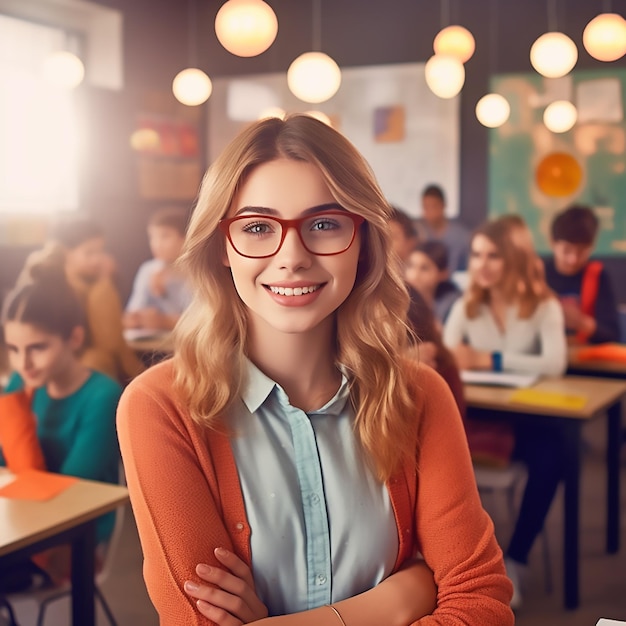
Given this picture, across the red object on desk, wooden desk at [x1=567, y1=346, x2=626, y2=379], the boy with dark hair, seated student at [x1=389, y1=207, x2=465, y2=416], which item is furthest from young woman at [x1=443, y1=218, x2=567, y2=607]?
the boy with dark hair

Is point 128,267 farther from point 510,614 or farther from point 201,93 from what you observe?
point 510,614

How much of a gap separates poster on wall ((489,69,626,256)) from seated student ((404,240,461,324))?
2.24m

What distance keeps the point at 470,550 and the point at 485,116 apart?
4.43m

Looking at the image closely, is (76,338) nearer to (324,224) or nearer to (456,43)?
(324,224)

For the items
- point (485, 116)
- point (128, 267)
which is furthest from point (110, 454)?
point (128, 267)

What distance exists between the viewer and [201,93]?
4930 millimetres

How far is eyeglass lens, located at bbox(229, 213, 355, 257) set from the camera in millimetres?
1298

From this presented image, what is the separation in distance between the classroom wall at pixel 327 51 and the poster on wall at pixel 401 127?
0.34ft

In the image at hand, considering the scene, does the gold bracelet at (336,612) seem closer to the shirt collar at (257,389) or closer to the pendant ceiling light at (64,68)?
the shirt collar at (257,389)

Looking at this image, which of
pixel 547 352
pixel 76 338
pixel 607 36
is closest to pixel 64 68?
pixel 76 338

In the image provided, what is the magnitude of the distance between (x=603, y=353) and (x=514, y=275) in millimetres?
811

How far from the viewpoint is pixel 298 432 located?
1393 millimetres

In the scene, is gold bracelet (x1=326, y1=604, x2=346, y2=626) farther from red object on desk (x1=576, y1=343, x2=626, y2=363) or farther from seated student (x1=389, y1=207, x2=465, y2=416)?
red object on desk (x1=576, y1=343, x2=626, y2=363)

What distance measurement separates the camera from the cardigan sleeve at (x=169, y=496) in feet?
4.13
